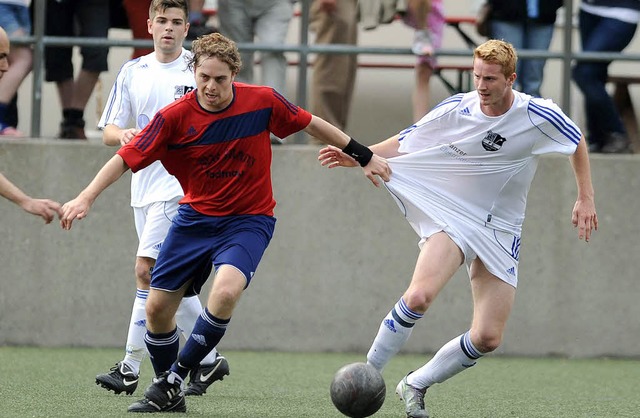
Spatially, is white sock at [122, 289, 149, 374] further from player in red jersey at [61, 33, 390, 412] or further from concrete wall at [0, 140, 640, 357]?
concrete wall at [0, 140, 640, 357]

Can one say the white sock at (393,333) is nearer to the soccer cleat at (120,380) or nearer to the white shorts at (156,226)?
the soccer cleat at (120,380)

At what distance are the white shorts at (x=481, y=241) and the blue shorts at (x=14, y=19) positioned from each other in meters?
4.31

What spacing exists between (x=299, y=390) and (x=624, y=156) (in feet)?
11.9

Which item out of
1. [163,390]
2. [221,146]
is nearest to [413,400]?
[163,390]

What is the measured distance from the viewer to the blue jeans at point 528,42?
9672 millimetres

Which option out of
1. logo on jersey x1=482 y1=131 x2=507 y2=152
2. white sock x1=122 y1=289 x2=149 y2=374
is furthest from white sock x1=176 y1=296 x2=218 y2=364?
logo on jersey x1=482 y1=131 x2=507 y2=152

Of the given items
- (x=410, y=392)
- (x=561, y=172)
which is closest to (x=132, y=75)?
(x=410, y=392)

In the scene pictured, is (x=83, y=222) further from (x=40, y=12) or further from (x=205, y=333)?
(x=205, y=333)

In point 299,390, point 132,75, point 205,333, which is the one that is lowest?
point 299,390

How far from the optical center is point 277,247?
32.0 feet

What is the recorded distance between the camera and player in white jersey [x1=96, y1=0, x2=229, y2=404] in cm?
727

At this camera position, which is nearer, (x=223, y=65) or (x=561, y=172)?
(x=223, y=65)

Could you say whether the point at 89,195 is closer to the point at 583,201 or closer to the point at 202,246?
the point at 202,246

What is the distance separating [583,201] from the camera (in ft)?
21.1
